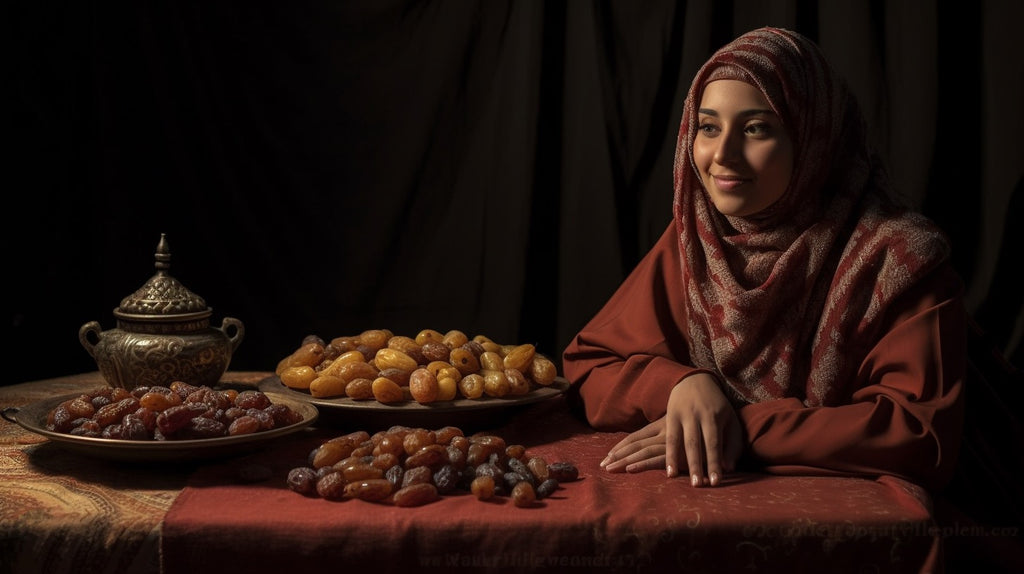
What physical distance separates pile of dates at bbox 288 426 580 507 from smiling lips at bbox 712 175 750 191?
0.58 m

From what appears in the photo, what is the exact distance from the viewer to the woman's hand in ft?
5.50

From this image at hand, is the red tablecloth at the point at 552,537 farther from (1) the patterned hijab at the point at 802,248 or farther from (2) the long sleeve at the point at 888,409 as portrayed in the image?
(1) the patterned hijab at the point at 802,248

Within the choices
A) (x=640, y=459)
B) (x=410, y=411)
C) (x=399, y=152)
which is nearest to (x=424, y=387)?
(x=410, y=411)

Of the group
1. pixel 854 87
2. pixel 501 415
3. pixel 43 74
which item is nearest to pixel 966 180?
pixel 854 87

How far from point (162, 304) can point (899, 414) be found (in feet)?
4.51

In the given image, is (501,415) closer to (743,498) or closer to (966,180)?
(743,498)

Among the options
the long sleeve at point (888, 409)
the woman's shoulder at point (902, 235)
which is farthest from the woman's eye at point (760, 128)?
the long sleeve at point (888, 409)

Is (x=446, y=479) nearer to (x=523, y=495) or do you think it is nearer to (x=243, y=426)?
(x=523, y=495)

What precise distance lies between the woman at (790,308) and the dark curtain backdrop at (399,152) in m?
0.98

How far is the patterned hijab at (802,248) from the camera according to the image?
1.77 metres

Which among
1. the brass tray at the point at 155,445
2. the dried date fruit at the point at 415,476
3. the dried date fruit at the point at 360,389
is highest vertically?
the dried date fruit at the point at 360,389

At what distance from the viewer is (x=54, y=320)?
3.07m

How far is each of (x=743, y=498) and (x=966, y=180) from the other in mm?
1669

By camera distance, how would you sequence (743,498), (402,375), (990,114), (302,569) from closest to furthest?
(302,569), (743,498), (402,375), (990,114)
